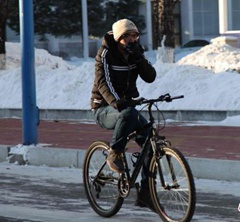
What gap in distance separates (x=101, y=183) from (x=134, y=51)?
57.2 inches

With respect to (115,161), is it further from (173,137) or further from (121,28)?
(173,137)

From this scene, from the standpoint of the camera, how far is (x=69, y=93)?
20.8 metres

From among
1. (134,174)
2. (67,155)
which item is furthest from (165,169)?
(67,155)

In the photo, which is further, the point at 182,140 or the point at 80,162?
the point at 182,140

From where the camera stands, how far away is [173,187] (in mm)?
7141

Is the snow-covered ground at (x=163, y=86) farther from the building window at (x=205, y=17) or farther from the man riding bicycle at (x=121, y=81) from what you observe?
the building window at (x=205, y=17)

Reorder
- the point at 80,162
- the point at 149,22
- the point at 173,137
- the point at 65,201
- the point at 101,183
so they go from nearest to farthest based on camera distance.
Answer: the point at 101,183, the point at 65,201, the point at 80,162, the point at 173,137, the point at 149,22

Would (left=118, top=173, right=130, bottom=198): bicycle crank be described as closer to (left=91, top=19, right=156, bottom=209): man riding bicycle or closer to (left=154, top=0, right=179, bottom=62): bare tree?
(left=91, top=19, right=156, bottom=209): man riding bicycle

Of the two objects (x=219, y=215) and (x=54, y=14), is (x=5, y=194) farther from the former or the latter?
(x=54, y=14)

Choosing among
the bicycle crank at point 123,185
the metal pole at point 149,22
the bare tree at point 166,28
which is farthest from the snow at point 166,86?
the metal pole at point 149,22

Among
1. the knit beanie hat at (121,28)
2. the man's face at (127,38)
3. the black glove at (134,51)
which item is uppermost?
the knit beanie hat at (121,28)

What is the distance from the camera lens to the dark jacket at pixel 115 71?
293 inches

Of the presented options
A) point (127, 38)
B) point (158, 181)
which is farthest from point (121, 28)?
point (158, 181)

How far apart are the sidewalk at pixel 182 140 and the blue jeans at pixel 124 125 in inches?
118
